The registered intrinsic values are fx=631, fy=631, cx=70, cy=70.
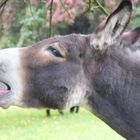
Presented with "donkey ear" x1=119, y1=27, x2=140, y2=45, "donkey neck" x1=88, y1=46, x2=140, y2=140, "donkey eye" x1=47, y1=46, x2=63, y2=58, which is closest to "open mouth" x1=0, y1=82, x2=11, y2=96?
"donkey eye" x1=47, y1=46, x2=63, y2=58

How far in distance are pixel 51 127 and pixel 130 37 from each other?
11184 mm

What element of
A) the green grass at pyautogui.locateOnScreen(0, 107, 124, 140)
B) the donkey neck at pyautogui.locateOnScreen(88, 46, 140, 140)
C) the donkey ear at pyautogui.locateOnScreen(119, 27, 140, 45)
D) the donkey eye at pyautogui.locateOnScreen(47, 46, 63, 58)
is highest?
the donkey ear at pyautogui.locateOnScreen(119, 27, 140, 45)

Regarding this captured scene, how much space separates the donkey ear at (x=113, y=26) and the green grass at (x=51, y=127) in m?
7.40

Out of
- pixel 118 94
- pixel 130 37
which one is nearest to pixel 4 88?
pixel 118 94

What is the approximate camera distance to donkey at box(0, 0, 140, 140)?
14.2ft

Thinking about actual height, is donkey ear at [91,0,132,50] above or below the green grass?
above

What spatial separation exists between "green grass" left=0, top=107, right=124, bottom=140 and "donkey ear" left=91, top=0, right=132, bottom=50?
7401 mm

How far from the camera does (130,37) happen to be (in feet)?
14.6

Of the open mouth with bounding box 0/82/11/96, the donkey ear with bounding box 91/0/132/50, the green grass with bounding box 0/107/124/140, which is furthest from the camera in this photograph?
the green grass with bounding box 0/107/124/140

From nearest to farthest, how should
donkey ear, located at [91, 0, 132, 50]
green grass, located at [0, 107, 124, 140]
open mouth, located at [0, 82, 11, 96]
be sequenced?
donkey ear, located at [91, 0, 132, 50]
open mouth, located at [0, 82, 11, 96]
green grass, located at [0, 107, 124, 140]

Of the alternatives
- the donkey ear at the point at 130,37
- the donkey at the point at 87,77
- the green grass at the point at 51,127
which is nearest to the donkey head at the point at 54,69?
the donkey at the point at 87,77

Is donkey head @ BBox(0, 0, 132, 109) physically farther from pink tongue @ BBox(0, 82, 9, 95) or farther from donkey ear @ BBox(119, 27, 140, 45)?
donkey ear @ BBox(119, 27, 140, 45)

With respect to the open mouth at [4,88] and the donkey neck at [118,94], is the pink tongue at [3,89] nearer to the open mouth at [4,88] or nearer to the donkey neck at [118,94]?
the open mouth at [4,88]

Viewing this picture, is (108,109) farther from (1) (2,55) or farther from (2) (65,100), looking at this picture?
(1) (2,55)
